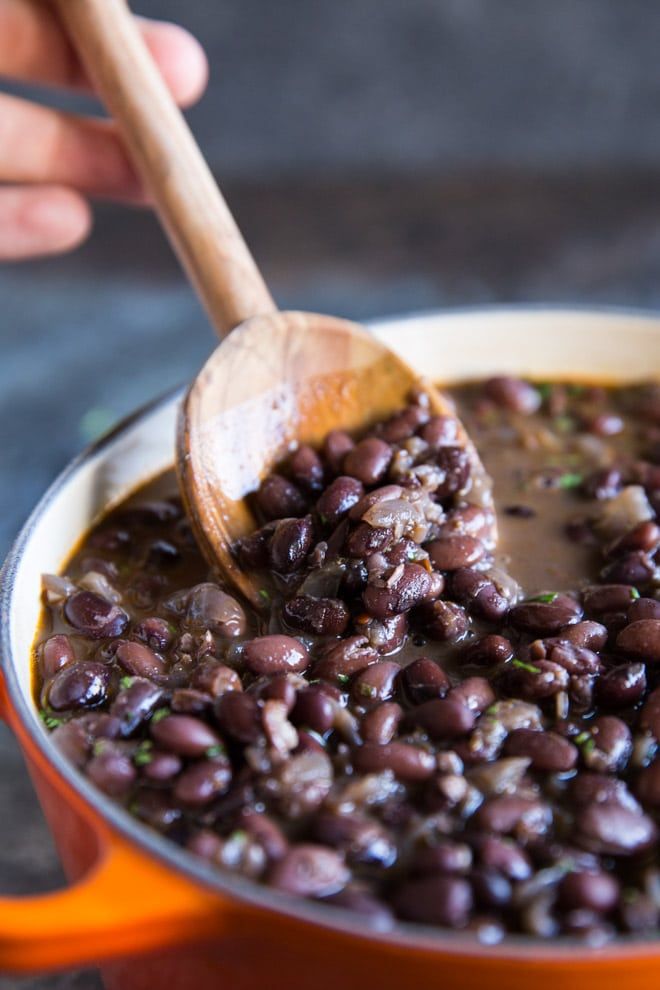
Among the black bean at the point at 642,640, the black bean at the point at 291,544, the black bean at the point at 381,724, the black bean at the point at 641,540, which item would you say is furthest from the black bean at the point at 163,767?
the black bean at the point at 641,540

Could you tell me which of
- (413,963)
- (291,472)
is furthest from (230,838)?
(291,472)

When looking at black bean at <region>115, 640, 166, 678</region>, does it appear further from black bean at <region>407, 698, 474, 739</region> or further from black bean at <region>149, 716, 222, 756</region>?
black bean at <region>407, 698, 474, 739</region>

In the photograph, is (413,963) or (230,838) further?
(230,838)

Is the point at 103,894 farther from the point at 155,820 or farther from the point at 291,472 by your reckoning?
the point at 291,472

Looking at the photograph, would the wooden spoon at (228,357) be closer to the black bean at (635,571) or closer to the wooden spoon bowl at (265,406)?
the wooden spoon bowl at (265,406)

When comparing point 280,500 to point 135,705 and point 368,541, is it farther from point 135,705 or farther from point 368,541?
point 135,705

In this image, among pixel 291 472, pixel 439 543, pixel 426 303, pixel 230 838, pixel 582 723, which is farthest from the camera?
pixel 426 303
